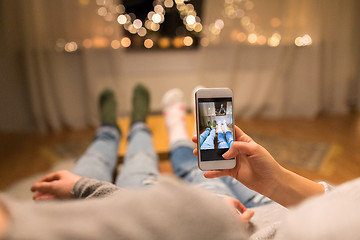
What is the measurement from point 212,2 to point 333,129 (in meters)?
1.37

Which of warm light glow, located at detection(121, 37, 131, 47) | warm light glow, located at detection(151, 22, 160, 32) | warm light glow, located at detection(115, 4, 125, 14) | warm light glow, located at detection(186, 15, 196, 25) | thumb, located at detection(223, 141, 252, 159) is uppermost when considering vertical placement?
warm light glow, located at detection(115, 4, 125, 14)

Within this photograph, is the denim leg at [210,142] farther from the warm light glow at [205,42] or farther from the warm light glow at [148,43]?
the warm light glow at [148,43]

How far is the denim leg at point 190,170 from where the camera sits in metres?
0.52

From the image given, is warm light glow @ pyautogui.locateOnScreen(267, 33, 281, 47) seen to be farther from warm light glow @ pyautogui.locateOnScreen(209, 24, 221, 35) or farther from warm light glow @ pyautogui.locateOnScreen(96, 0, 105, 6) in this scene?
warm light glow @ pyautogui.locateOnScreen(96, 0, 105, 6)

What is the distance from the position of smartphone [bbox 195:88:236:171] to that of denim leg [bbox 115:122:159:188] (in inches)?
7.1

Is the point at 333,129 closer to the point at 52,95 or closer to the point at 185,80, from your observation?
the point at 185,80

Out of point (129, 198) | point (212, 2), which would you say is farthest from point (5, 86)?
point (129, 198)

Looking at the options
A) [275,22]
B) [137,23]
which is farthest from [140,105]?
[275,22]

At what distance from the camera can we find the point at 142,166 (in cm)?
68

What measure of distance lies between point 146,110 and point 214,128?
90 centimetres

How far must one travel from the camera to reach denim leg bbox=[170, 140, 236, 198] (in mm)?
517

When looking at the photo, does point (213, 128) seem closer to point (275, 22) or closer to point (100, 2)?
point (100, 2)

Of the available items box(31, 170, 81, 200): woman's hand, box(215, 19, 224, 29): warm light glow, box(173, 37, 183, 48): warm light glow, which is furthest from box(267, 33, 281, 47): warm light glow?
box(31, 170, 81, 200): woman's hand

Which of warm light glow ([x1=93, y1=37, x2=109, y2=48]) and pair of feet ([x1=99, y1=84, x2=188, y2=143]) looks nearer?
pair of feet ([x1=99, y1=84, x2=188, y2=143])
